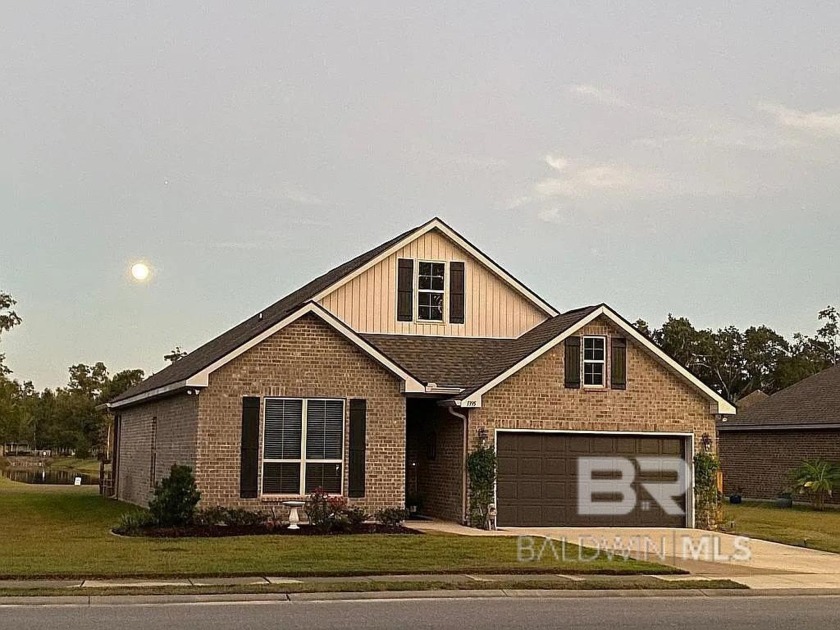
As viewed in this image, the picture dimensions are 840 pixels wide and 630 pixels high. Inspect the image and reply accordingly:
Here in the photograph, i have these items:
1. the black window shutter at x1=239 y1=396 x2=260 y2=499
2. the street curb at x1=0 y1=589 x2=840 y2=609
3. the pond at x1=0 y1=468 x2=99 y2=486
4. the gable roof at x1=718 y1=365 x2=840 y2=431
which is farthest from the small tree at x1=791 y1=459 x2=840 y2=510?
the pond at x1=0 y1=468 x2=99 y2=486

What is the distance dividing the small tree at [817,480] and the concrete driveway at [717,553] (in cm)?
1174

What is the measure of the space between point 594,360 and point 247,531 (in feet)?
29.6

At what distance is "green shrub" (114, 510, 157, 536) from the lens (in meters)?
22.2

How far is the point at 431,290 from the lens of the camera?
1163 inches

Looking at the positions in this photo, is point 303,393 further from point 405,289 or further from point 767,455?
point 767,455

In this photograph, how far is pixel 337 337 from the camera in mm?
25234

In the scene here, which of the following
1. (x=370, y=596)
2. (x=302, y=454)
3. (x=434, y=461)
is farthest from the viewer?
(x=434, y=461)

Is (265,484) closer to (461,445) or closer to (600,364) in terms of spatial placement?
(461,445)

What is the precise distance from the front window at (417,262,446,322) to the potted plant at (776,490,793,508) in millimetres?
16062

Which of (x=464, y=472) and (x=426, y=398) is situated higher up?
(x=426, y=398)

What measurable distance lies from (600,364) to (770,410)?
18.3 meters

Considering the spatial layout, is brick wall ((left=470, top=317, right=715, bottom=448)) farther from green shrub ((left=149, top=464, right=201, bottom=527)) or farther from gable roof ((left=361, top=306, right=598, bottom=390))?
green shrub ((left=149, top=464, right=201, bottom=527))

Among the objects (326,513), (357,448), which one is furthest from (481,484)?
(326,513)

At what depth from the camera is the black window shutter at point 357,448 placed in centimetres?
2484
